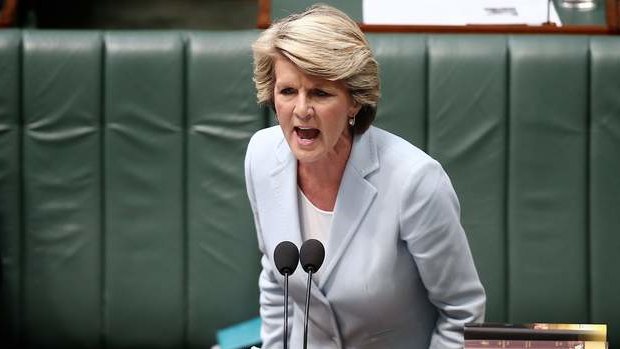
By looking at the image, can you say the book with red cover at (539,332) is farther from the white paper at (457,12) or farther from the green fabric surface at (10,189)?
the green fabric surface at (10,189)

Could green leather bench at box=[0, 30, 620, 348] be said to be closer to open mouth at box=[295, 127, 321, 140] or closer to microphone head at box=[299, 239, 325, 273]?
open mouth at box=[295, 127, 321, 140]

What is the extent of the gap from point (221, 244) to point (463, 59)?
870 mm

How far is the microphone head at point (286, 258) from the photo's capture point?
1.96 metres

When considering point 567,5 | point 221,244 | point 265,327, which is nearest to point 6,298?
point 221,244

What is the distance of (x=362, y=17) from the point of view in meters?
3.48

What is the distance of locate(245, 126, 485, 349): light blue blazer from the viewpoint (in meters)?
2.22

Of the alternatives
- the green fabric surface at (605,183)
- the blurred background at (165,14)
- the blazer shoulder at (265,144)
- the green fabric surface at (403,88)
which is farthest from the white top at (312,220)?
the blurred background at (165,14)

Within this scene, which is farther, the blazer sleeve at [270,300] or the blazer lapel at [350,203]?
the blazer sleeve at [270,300]

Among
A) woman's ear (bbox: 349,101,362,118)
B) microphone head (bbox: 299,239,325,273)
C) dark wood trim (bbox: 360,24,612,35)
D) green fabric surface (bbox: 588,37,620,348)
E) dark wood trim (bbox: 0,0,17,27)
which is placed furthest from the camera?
dark wood trim (bbox: 0,0,17,27)

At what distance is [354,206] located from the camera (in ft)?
7.46

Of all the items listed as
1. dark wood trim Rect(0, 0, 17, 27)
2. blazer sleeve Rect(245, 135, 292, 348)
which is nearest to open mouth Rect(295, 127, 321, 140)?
blazer sleeve Rect(245, 135, 292, 348)

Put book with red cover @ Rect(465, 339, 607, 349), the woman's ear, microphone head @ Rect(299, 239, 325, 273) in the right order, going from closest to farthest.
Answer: book with red cover @ Rect(465, 339, 607, 349) < microphone head @ Rect(299, 239, 325, 273) < the woman's ear

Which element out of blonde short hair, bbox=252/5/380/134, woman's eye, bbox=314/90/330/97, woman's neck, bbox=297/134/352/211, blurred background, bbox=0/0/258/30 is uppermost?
blurred background, bbox=0/0/258/30

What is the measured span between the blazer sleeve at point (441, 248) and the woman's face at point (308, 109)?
0.18 m
